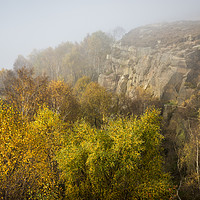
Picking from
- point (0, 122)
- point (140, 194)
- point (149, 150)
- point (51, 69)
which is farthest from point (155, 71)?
point (51, 69)

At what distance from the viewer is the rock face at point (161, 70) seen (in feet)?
136

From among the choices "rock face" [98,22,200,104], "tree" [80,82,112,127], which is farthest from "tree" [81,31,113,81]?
"tree" [80,82,112,127]

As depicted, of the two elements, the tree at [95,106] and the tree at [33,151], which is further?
the tree at [95,106]

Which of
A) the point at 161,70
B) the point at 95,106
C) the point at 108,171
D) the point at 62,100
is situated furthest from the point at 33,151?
the point at 161,70

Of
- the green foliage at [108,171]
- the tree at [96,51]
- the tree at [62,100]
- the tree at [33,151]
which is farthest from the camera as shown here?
the tree at [96,51]

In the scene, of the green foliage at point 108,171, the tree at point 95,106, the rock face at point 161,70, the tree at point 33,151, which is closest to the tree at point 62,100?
the tree at point 95,106

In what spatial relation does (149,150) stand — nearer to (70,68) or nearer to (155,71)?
(155,71)

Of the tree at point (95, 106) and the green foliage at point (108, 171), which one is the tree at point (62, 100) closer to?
the tree at point (95, 106)

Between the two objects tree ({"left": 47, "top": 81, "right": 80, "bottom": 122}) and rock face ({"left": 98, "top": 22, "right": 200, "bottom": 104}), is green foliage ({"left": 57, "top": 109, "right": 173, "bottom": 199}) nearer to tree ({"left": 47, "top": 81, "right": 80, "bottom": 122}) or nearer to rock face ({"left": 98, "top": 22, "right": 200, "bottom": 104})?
tree ({"left": 47, "top": 81, "right": 80, "bottom": 122})

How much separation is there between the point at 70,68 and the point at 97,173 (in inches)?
3127

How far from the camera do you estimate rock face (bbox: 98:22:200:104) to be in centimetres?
4153

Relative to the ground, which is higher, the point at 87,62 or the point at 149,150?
the point at 87,62

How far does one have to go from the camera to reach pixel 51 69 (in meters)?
85.2

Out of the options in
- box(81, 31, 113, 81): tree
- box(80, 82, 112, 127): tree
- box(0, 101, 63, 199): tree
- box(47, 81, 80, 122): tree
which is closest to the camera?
box(0, 101, 63, 199): tree
